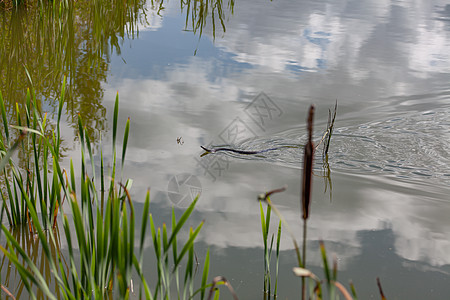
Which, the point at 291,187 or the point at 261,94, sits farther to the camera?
the point at 261,94

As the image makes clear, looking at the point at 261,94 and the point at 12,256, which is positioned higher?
the point at 12,256

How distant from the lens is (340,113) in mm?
4254

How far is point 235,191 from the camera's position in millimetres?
3049

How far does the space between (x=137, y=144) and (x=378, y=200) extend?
1.59 metres

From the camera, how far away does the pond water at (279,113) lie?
252 centimetres

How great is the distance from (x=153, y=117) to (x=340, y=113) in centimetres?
145

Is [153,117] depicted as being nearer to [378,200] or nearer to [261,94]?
[261,94]

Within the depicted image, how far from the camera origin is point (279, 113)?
168 inches

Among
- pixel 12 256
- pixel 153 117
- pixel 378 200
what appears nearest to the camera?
pixel 12 256

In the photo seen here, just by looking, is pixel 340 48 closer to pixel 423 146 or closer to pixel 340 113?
pixel 340 113

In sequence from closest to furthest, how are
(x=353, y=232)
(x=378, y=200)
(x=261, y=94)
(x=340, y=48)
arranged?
1. (x=353, y=232)
2. (x=378, y=200)
3. (x=261, y=94)
4. (x=340, y=48)

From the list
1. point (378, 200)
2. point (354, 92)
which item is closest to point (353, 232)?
point (378, 200)

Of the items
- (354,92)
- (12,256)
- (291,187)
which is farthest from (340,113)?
(12,256)

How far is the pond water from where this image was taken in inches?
99.3
